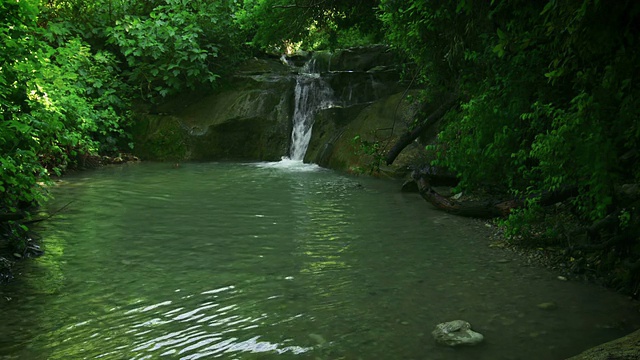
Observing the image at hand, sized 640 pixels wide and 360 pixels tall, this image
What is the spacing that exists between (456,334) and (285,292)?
173 cm

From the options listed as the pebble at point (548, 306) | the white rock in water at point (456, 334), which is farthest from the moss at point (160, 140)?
the white rock in water at point (456, 334)

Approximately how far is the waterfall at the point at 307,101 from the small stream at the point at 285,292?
28.3ft

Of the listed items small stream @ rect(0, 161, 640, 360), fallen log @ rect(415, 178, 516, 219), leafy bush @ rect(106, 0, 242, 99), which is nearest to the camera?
small stream @ rect(0, 161, 640, 360)

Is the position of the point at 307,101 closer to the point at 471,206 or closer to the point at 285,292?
the point at 471,206

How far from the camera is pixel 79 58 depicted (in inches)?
593

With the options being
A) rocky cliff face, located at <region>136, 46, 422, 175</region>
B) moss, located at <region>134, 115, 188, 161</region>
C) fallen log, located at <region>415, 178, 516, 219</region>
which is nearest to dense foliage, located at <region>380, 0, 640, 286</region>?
fallen log, located at <region>415, 178, 516, 219</region>

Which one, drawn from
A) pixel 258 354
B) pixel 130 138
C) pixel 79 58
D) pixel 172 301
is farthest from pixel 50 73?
pixel 258 354

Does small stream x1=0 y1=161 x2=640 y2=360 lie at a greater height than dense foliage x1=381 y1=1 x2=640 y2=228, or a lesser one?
lesser

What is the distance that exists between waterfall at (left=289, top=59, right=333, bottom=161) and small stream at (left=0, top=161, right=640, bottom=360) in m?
8.61

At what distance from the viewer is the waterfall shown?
57.2ft

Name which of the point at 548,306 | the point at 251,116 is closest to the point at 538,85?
the point at 548,306

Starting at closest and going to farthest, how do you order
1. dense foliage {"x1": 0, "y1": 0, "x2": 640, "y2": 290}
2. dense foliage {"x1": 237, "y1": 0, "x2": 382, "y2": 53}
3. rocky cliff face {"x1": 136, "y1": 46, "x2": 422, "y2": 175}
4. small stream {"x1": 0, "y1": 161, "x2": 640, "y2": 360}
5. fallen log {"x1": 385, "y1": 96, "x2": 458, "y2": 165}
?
dense foliage {"x1": 0, "y1": 0, "x2": 640, "y2": 290} → small stream {"x1": 0, "y1": 161, "x2": 640, "y2": 360} → fallen log {"x1": 385, "y1": 96, "x2": 458, "y2": 165} → dense foliage {"x1": 237, "y1": 0, "x2": 382, "y2": 53} → rocky cliff face {"x1": 136, "y1": 46, "x2": 422, "y2": 175}

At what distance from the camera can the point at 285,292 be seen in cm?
520

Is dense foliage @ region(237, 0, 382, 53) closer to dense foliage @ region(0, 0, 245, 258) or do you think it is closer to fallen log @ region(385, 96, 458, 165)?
fallen log @ region(385, 96, 458, 165)
